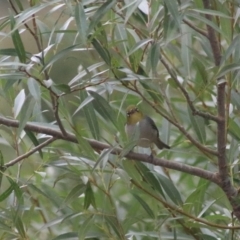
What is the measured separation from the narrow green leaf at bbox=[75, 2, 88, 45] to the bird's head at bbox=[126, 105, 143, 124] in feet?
2.63

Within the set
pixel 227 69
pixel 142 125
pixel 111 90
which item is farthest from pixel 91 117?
pixel 142 125

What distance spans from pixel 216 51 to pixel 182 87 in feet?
0.38

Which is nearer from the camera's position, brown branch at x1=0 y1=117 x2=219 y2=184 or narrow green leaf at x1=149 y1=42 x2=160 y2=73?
narrow green leaf at x1=149 y1=42 x2=160 y2=73

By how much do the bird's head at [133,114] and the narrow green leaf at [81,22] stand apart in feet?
2.63

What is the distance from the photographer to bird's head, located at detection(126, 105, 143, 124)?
5.61ft

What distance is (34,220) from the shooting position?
5.40ft

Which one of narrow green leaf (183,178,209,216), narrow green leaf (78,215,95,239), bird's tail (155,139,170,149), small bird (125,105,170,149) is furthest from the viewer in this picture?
small bird (125,105,170,149)

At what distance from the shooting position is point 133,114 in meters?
1.71

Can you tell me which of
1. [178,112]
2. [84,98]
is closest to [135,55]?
[84,98]

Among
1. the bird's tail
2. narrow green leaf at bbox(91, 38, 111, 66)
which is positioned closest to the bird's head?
the bird's tail

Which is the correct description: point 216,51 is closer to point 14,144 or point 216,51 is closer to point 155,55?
point 155,55

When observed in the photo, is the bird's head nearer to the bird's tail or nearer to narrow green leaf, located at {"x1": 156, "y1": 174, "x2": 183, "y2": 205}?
the bird's tail

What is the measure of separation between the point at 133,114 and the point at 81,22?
0.83m

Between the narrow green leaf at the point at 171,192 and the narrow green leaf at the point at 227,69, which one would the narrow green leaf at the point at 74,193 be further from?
the narrow green leaf at the point at 227,69
